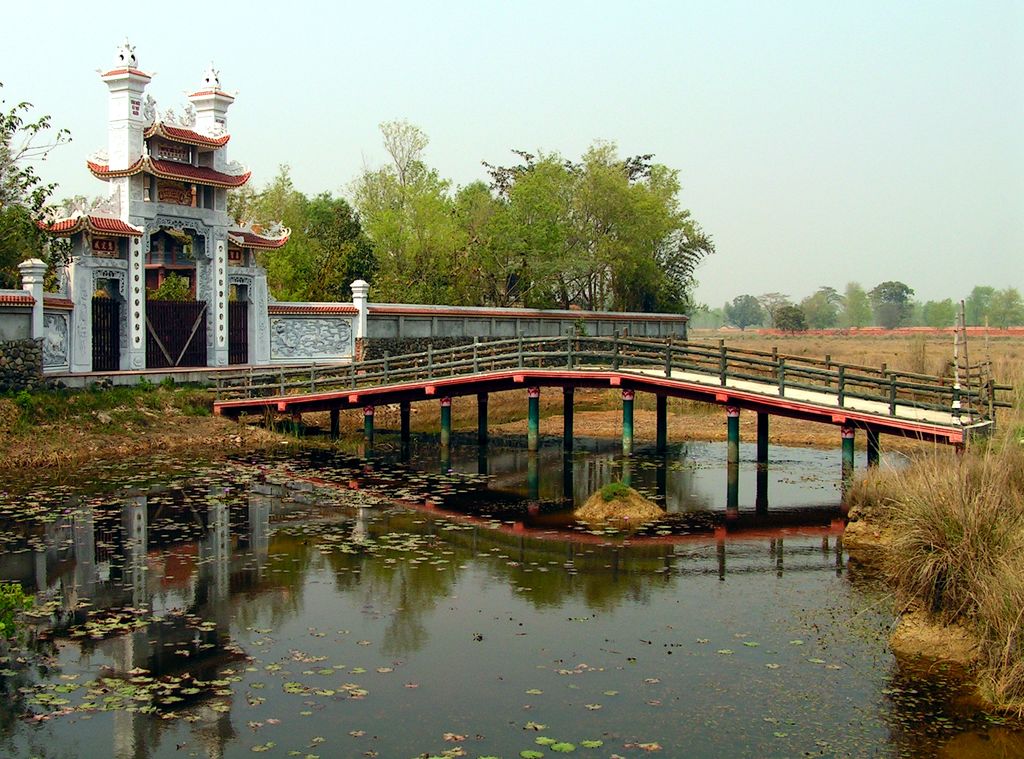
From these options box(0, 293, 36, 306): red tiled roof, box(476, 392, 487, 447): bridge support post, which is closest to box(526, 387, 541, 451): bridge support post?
box(476, 392, 487, 447): bridge support post

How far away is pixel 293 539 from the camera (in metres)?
16.9

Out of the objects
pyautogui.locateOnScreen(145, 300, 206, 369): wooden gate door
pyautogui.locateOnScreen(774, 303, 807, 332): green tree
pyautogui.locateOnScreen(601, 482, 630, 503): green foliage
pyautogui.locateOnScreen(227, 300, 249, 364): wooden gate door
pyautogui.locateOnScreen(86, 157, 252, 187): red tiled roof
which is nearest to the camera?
pyautogui.locateOnScreen(601, 482, 630, 503): green foliage

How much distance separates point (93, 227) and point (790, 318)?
88.0 metres

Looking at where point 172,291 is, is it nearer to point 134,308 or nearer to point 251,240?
point 251,240

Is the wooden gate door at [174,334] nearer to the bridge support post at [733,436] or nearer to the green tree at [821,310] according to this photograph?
the bridge support post at [733,436]

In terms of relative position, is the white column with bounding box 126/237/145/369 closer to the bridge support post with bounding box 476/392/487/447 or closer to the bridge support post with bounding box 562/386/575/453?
the bridge support post with bounding box 476/392/487/447

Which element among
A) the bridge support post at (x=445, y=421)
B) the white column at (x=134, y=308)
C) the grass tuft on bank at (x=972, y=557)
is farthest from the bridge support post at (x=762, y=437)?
the white column at (x=134, y=308)

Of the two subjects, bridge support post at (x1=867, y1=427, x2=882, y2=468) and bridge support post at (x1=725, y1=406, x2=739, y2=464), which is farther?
bridge support post at (x1=725, y1=406, x2=739, y2=464)

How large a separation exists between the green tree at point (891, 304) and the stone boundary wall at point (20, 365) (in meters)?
127

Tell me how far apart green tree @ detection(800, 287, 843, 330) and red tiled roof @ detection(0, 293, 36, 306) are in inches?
4889

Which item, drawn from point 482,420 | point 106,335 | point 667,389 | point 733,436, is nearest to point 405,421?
point 482,420

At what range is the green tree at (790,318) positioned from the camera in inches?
4210

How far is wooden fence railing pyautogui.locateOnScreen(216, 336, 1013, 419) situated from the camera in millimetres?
21141

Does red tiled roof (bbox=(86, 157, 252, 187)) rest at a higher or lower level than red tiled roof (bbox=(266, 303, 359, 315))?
higher
